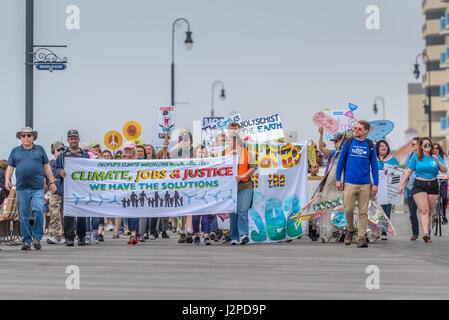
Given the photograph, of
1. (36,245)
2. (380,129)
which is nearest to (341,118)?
(380,129)

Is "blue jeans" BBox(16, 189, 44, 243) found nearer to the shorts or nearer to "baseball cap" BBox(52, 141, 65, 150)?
"baseball cap" BBox(52, 141, 65, 150)

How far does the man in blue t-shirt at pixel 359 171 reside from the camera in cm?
1516

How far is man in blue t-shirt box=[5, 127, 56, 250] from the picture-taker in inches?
596

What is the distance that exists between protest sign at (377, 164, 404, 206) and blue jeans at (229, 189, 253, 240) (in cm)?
304

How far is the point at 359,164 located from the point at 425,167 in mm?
2075

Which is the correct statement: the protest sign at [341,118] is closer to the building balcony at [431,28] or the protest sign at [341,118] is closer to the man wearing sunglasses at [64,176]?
the man wearing sunglasses at [64,176]

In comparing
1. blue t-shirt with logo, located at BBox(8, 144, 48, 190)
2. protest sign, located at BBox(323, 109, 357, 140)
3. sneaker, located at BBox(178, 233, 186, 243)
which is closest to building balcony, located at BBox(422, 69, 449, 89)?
protest sign, located at BBox(323, 109, 357, 140)

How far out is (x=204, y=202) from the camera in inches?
657

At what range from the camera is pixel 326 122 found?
1778 centimetres

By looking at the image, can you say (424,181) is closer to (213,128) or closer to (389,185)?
(389,185)

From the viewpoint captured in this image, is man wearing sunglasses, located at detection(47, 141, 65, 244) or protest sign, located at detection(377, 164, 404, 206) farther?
protest sign, located at detection(377, 164, 404, 206)
